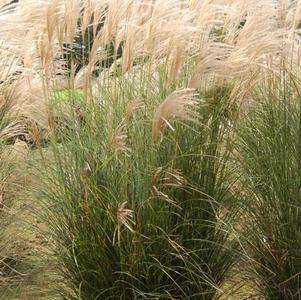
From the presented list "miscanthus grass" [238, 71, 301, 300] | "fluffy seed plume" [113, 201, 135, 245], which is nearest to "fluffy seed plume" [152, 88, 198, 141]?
"fluffy seed plume" [113, 201, 135, 245]

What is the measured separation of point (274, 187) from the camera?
3.65 metres

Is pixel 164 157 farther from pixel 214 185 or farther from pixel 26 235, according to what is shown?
pixel 26 235

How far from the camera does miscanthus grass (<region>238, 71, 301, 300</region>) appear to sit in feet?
11.9

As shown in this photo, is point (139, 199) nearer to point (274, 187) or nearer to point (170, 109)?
point (170, 109)

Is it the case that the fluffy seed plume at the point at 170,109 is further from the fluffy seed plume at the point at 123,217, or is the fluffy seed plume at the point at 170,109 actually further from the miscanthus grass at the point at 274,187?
the miscanthus grass at the point at 274,187

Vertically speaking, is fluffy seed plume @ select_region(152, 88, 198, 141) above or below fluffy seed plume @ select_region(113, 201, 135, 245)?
above

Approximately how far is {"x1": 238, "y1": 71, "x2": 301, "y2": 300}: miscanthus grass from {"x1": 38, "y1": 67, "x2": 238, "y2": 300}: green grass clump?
129 mm

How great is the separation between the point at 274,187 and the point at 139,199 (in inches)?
28.5

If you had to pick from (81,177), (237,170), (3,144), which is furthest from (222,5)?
(3,144)

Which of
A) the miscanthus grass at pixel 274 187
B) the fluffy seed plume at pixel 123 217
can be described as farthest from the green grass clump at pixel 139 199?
the miscanthus grass at pixel 274 187

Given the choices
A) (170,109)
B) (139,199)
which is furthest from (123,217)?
(170,109)

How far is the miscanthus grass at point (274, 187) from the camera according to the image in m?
3.61

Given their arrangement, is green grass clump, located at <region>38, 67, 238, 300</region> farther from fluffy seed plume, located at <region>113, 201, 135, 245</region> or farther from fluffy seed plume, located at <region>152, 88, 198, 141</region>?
fluffy seed plume, located at <region>152, 88, 198, 141</region>

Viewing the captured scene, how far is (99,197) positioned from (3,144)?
0.99 meters
